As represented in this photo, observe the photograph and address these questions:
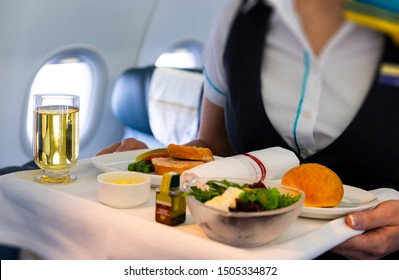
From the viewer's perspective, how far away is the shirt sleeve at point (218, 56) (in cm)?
123

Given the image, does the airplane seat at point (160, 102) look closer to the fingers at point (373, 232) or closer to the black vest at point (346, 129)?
the black vest at point (346, 129)

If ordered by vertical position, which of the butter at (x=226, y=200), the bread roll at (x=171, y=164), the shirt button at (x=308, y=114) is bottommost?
the bread roll at (x=171, y=164)

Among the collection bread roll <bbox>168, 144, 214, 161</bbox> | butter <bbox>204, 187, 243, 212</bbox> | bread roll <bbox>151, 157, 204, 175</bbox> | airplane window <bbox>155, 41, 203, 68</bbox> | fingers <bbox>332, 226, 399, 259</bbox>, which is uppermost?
butter <bbox>204, 187, 243, 212</bbox>

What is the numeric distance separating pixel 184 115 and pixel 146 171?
173 centimetres

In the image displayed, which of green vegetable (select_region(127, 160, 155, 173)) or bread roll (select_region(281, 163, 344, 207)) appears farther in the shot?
green vegetable (select_region(127, 160, 155, 173))

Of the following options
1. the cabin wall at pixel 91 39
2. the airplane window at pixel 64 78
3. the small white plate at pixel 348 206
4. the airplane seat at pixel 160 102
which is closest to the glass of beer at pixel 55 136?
the small white plate at pixel 348 206

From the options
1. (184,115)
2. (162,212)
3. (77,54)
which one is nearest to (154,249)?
(162,212)

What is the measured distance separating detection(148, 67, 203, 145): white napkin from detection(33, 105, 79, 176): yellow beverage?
1663mm

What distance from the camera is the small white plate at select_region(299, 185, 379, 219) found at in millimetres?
1027

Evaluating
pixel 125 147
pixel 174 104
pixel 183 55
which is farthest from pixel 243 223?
pixel 183 55

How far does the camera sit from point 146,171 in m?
1.21

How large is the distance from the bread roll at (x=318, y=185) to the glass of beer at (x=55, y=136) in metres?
0.40

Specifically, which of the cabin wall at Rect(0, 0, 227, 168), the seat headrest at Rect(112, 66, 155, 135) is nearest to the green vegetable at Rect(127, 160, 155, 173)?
the cabin wall at Rect(0, 0, 227, 168)

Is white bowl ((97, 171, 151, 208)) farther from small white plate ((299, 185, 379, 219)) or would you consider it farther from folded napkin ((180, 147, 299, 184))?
small white plate ((299, 185, 379, 219))
